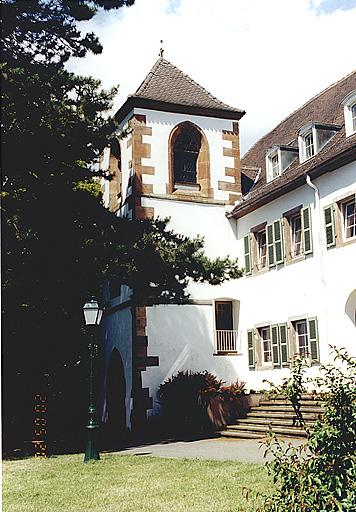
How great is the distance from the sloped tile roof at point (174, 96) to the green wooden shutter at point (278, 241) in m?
3.36

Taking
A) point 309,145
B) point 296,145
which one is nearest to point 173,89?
point 296,145

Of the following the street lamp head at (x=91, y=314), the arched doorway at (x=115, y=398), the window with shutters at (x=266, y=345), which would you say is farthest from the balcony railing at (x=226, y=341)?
the street lamp head at (x=91, y=314)

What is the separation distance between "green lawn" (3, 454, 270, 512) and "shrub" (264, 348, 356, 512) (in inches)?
29.2

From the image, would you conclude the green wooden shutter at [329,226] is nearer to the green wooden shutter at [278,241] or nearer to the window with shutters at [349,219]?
the window with shutters at [349,219]

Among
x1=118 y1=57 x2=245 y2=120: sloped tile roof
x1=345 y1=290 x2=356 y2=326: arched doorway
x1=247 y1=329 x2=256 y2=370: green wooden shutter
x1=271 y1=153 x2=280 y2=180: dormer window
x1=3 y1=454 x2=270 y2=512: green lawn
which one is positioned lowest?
x1=3 y1=454 x2=270 y2=512: green lawn

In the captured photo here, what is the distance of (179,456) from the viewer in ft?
32.6

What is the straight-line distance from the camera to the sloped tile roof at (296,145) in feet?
43.6

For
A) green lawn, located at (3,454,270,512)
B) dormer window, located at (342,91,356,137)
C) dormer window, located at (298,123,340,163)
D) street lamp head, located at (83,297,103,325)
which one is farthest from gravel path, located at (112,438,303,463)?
dormer window, located at (298,123,340,163)

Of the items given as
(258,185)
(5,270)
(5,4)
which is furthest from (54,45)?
(258,185)

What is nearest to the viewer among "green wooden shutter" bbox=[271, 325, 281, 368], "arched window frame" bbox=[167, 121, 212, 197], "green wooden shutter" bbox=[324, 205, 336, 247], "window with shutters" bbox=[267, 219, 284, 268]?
"green wooden shutter" bbox=[324, 205, 336, 247]

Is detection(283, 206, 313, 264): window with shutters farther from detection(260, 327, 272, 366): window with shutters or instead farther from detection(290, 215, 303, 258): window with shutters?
detection(260, 327, 272, 366): window with shutters

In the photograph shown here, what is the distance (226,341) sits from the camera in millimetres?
16016

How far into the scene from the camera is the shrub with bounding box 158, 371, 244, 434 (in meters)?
13.5

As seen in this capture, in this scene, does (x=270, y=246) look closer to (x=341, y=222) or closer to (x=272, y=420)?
(x=341, y=222)
